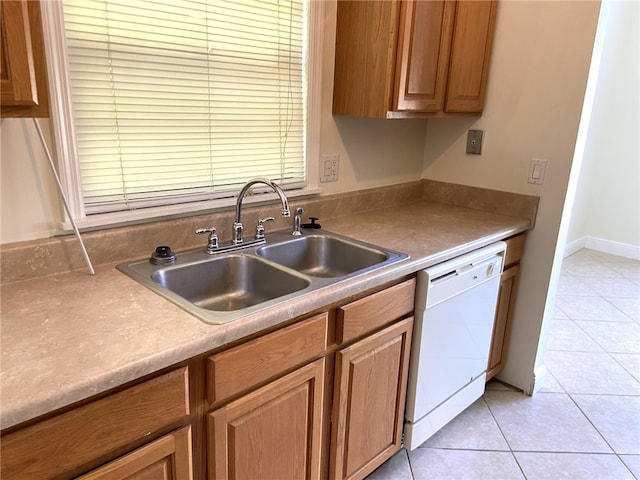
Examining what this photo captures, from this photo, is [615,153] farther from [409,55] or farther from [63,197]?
[63,197]

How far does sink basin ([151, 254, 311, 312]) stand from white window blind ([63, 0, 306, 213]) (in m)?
0.28

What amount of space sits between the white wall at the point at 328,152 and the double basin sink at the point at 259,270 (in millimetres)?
302

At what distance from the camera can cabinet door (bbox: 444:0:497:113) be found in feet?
7.19

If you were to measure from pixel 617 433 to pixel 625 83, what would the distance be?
11.4ft

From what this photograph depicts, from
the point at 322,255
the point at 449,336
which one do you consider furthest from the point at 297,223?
the point at 449,336

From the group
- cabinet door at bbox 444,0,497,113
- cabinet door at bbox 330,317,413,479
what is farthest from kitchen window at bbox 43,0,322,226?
cabinet door at bbox 330,317,413,479

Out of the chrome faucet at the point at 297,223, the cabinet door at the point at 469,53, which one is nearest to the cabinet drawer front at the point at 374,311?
the chrome faucet at the point at 297,223

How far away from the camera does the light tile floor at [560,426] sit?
2021mm

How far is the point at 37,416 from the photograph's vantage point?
35.0 inches

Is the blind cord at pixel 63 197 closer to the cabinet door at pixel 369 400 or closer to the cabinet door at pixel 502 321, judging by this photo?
the cabinet door at pixel 369 400

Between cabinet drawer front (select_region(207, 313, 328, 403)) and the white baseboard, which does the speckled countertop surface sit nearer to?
cabinet drawer front (select_region(207, 313, 328, 403))

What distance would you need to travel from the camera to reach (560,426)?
230cm

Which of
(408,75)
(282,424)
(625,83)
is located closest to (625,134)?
(625,83)

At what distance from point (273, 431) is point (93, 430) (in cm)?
54
